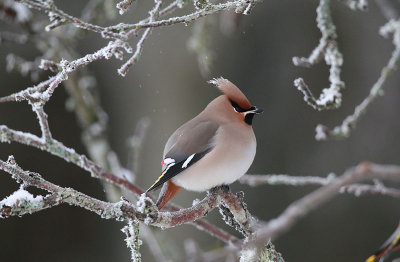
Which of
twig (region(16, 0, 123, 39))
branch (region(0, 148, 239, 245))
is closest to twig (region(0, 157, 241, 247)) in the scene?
branch (region(0, 148, 239, 245))

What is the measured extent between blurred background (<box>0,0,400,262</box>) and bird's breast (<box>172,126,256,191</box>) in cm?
92

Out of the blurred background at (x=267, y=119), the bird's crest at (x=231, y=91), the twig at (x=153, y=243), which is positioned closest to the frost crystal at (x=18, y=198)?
the bird's crest at (x=231, y=91)

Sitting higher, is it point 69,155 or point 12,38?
point 12,38

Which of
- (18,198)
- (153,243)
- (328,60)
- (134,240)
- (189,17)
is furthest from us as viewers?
(153,243)

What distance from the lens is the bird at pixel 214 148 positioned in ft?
7.33

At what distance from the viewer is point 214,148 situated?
2.37 m

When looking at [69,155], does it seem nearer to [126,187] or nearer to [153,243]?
[126,187]

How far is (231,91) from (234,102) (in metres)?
0.06

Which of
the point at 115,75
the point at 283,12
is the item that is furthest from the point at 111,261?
the point at 283,12

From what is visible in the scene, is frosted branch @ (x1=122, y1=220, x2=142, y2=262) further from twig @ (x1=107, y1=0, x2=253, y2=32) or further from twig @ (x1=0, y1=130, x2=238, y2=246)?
twig @ (x1=0, y1=130, x2=238, y2=246)

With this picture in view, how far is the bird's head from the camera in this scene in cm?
231

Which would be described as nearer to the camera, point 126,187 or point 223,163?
point 223,163

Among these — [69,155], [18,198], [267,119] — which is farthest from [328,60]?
[267,119]

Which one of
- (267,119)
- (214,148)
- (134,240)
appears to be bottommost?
(134,240)
